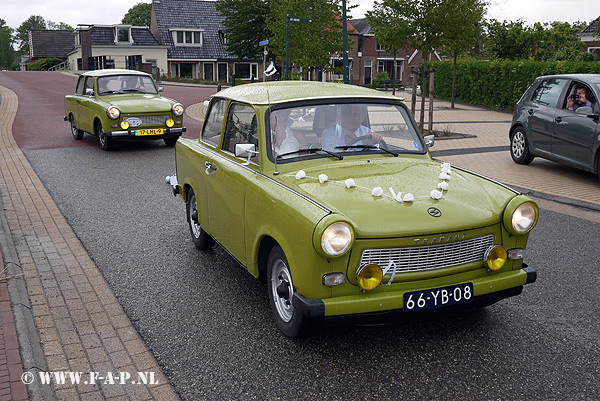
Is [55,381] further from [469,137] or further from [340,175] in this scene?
[469,137]

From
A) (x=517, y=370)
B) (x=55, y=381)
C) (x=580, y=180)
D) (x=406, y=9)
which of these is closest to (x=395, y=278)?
(x=517, y=370)

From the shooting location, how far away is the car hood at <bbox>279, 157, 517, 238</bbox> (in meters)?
3.66

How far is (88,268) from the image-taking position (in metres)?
5.65

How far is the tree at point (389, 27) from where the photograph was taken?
1648 centimetres

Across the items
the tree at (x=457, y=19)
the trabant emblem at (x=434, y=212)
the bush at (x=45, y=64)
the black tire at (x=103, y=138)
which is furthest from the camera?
the bush at (x=45, y=64)

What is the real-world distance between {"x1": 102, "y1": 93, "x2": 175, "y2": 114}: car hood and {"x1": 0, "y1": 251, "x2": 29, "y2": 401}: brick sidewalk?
8722 millimetres

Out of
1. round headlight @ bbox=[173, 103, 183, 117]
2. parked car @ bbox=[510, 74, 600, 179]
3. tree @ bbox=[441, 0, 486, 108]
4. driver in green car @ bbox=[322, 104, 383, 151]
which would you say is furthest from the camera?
tree @ bbox=[441, 0, 486, 108]

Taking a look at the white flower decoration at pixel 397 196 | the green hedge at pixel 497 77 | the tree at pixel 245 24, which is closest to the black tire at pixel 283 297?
the white flower decoration at pixel 397 196

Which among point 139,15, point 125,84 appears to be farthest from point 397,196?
point 139,15

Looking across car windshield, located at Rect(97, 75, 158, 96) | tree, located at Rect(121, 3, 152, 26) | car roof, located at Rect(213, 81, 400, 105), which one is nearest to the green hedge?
car windshield, located at Rect(97, 75, 158, 96)

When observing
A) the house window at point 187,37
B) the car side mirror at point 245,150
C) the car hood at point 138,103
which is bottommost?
the car hood at point 138,103

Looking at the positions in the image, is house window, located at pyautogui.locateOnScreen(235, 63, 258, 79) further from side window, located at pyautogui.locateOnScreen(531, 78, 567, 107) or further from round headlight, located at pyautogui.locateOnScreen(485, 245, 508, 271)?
round headlight, located at pyautogui.locateOnScreen(485, 245, 508, 271)

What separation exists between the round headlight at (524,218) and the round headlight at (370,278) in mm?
1044

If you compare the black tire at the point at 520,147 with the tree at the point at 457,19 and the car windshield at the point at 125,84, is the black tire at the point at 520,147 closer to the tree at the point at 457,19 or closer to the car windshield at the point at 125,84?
the tree at the point at 457,19
